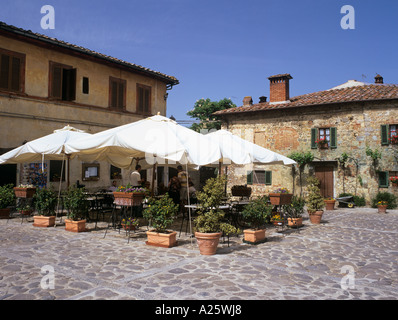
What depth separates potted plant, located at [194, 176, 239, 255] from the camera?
19.1 ft

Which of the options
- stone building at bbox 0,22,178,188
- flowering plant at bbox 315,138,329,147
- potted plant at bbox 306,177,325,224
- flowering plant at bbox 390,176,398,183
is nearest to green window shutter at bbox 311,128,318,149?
flowering plant at bbox 315,138,329,147

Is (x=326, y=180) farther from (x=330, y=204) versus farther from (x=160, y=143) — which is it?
(x=160, y=143)

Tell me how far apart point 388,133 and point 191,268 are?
50.2 feet

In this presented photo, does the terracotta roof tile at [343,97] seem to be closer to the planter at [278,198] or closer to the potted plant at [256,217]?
the planter at [278,198]

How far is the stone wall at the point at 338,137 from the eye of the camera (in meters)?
16.8

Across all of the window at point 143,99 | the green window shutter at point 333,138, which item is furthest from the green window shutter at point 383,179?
the window at point 143,99

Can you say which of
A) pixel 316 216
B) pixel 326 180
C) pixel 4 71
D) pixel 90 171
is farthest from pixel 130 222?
pixel 326 180

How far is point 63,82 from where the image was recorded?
14.4 meters

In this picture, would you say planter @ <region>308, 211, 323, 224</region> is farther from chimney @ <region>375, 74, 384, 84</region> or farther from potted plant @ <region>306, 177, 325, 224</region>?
chimney @ <region>375, 74, 384, 84</region>

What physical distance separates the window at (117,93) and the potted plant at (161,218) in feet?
35.9

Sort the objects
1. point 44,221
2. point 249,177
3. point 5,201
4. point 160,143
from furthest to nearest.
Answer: point 249,177
point 5,201
point 44,221
point 160,143

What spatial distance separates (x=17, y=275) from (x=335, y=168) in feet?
54.4
